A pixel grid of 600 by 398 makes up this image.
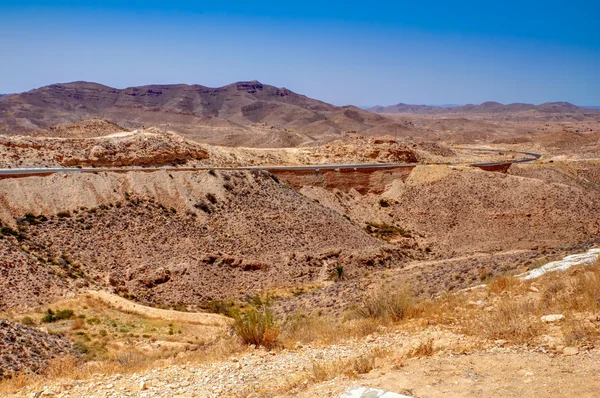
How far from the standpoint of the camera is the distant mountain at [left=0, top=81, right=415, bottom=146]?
114 meters

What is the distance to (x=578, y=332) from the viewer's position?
7.98 meters

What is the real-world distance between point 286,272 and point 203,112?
141429 mm

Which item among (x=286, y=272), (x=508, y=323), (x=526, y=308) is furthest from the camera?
(x=286, y=272)

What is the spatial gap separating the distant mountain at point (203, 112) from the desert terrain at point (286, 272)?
167 ft

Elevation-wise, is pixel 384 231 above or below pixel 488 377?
below

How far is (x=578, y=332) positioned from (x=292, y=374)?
13.6ft

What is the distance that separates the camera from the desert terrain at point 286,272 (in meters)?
7.97

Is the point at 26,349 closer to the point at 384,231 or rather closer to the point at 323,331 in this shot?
the point at 323,331

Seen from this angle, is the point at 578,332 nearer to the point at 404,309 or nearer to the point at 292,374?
the point at 404,309

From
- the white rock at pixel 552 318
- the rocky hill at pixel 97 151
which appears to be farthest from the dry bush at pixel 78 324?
the rocky hill at pixel 97 151

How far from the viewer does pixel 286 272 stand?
26250mm

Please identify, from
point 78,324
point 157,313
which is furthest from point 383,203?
point 78,324

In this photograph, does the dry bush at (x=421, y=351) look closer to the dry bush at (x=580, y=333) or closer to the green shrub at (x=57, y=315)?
the dry bush at (x=580, y=333)

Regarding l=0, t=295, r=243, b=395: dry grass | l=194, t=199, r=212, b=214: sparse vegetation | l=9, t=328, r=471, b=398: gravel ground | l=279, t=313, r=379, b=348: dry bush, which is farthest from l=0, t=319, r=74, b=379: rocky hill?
l=194, t=199, r=212, b=214: sparse vegetation
